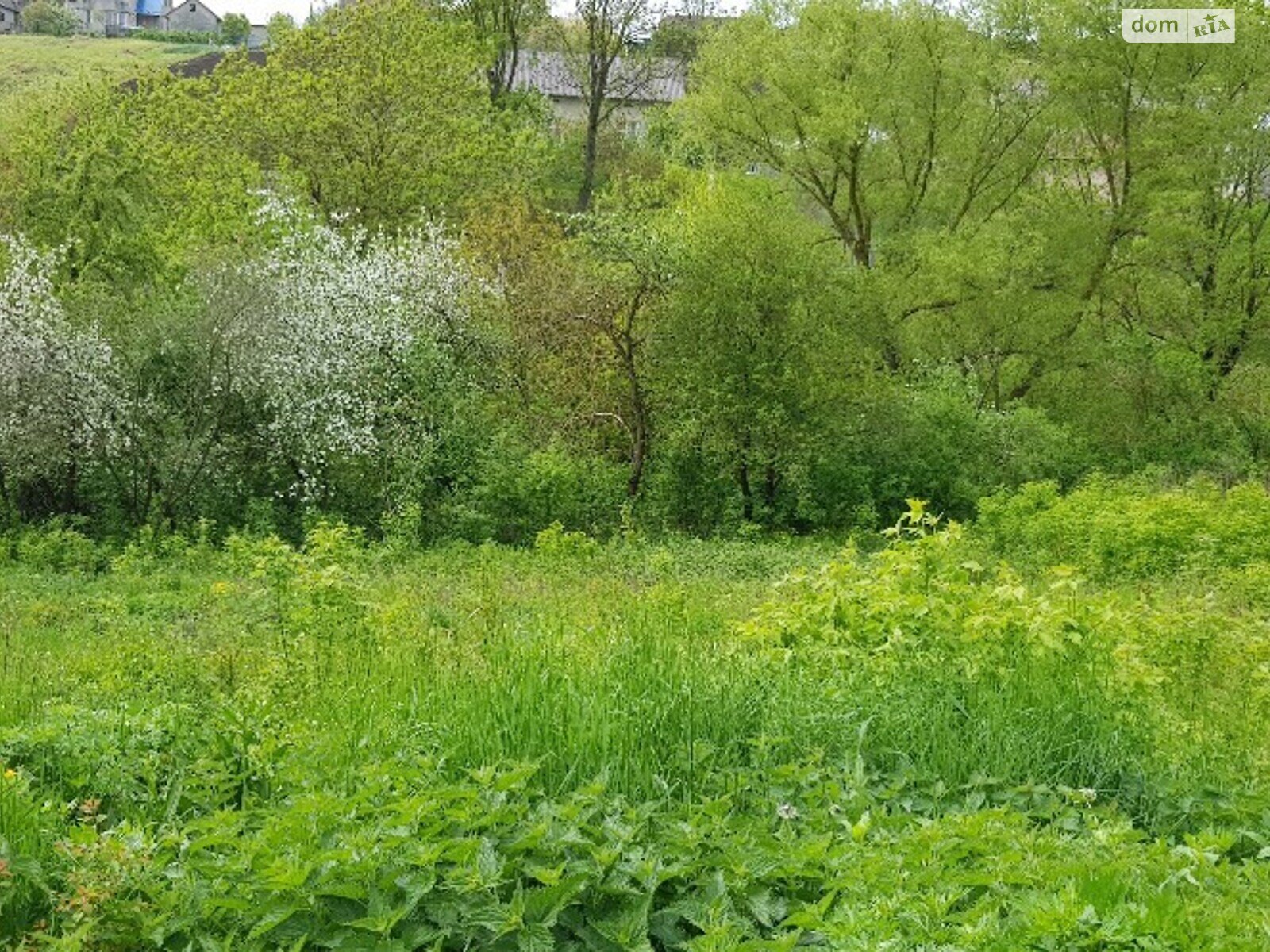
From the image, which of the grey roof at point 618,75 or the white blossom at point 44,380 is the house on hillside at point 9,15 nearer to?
the grey roof at point 618,75

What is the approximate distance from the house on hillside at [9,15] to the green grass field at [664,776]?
90.8 meters

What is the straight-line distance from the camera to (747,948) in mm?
3301

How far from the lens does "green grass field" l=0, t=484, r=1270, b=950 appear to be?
3500 mm

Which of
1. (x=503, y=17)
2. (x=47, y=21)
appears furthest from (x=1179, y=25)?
(x=47, y=21)

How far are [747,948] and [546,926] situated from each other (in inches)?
23.0

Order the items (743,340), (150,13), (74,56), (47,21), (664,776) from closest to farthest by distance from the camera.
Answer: (664,776) < (743,340) < (74,56) < (47,21) < (150,13)

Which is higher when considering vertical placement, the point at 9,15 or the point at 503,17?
the point at 9,15

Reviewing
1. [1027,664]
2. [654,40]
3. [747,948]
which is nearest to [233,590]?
[1027,664]

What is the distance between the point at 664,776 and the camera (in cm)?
458

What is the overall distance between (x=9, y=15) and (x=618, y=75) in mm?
68474

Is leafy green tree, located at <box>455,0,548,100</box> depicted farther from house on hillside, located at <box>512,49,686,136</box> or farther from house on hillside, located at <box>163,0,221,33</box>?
house on hillside, located at <box>163,0,221,33</box>

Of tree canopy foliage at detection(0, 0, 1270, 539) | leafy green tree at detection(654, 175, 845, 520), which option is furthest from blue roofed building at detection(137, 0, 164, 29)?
leafy green tree at detection(654, 175, 845, 520)

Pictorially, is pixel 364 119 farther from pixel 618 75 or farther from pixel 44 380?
pixel 618 75

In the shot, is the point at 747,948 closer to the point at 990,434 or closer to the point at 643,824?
the point at 643,824
